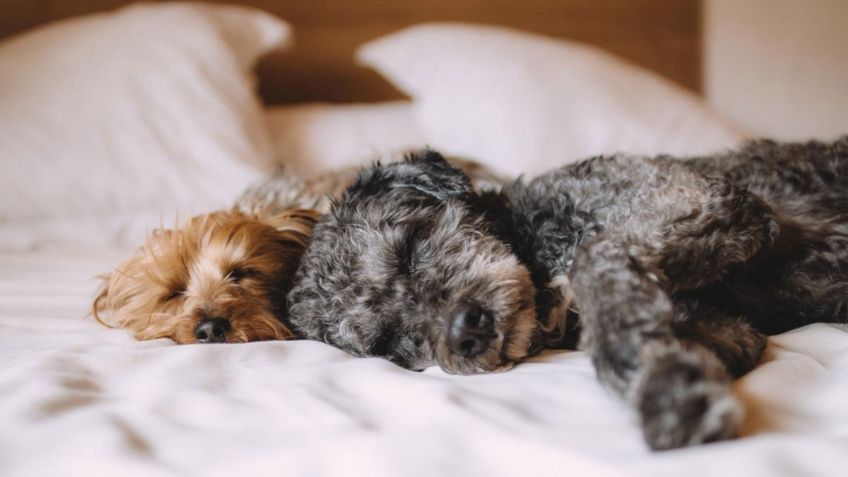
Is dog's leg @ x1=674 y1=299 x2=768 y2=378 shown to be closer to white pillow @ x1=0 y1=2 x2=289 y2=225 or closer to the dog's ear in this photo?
the dog's ear

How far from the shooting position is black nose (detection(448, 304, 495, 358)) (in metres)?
1.51

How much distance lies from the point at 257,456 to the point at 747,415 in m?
0.74

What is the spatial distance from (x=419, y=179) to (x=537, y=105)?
141 centimetres

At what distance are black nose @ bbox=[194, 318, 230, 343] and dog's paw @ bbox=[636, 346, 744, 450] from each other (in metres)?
1.18

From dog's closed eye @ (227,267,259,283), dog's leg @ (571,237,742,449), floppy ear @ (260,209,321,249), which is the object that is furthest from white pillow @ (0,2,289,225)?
dog's leg @ (571,237,742,449)

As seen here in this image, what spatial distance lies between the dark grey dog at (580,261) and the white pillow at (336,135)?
3.96ft

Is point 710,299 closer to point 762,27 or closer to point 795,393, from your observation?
point 795,393

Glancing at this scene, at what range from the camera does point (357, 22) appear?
3.97m

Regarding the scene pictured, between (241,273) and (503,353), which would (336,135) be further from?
(503,353)

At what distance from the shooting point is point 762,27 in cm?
411

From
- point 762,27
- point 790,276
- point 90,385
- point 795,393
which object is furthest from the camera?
point 762,27

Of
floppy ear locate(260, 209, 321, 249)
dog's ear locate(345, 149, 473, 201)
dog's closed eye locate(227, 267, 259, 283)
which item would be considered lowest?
dog's closed eye locate(227, 267, 259, 283)

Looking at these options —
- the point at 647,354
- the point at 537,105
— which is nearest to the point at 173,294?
the point at 647,354

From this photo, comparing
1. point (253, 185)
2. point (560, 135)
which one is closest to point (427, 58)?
point (560, 135)
